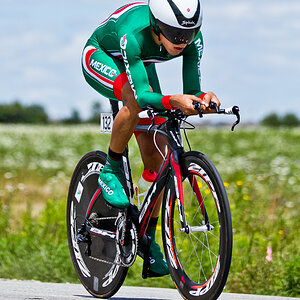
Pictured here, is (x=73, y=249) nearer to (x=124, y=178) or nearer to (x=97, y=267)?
(x=97, y=267)

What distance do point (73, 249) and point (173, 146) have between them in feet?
5.92

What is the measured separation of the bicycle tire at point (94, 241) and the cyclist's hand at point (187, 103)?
56.4 inches

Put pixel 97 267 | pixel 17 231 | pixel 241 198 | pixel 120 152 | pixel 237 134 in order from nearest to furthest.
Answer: pixel 120 152 < pixel 97 267 < pixel 241 198 < pixel 17 231 < pixel 237 134

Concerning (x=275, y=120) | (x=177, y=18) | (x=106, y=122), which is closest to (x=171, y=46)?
(x=177, y=18)

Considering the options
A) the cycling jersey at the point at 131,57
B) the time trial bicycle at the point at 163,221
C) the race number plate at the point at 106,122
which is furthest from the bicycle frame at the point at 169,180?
the race number plate at the point at 106,122

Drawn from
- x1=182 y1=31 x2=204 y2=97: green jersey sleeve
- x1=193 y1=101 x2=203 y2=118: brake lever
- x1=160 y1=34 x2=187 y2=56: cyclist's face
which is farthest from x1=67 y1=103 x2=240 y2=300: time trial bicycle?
x1=160 y1=34 x2=187 y2=56: cyclist's face

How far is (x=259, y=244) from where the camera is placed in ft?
24.4

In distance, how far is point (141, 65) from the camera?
467cm

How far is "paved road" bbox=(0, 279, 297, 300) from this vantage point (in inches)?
207

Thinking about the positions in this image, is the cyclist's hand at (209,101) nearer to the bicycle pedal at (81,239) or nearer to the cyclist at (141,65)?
the cyclist at (141,65)

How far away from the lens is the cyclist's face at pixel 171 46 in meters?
4.69

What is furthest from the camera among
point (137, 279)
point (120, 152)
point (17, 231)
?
point (17, 231)

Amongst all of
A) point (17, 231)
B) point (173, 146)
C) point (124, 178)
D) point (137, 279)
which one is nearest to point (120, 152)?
point (124, 178)

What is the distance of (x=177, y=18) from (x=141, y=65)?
398 mm
